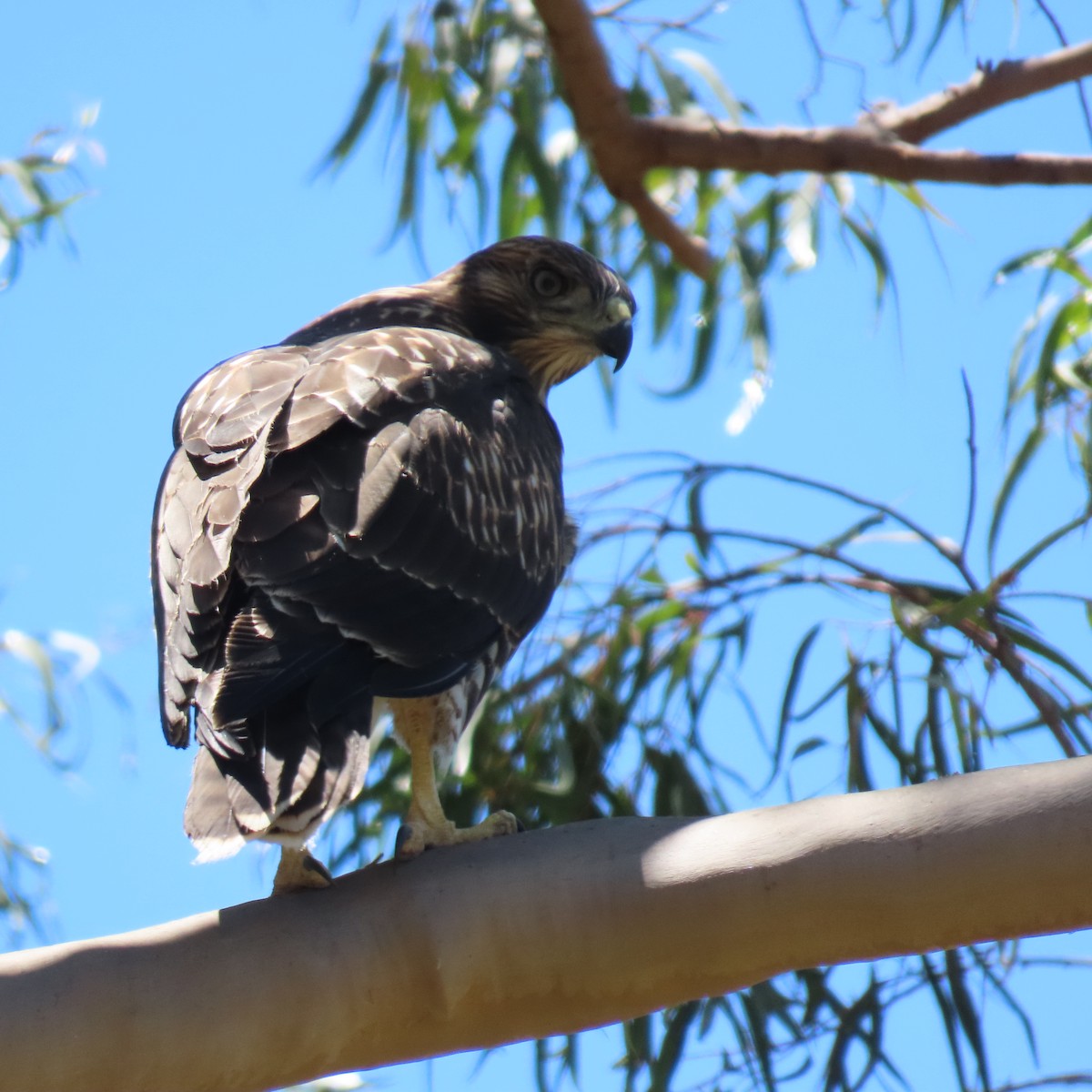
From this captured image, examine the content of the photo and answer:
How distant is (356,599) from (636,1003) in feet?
2.20

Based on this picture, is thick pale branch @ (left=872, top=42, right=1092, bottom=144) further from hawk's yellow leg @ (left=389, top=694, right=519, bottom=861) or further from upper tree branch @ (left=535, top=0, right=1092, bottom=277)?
hawk's yellow leg @ (left=389, top=694, right=519, bottom=861)

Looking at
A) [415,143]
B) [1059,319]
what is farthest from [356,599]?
[415,143]

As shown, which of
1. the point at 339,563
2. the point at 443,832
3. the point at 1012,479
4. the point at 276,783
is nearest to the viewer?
the point at 276,783

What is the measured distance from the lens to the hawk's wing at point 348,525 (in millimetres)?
2199

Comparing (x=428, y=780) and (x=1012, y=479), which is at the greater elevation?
(x=1012, y=479)

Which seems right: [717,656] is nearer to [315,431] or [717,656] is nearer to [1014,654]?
[1014,654]

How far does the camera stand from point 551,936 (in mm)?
2088

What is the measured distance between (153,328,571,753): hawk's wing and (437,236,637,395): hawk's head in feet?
2.14

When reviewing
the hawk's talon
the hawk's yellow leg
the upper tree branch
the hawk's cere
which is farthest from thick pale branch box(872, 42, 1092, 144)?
the hawk's talon

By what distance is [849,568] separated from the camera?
370 centimetres

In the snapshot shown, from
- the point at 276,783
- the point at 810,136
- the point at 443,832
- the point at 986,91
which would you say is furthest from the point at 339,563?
the point at 986,91

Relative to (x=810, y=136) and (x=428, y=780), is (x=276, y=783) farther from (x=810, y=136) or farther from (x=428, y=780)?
(x=810, y=136)

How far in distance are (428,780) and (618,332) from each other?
1.32 meters

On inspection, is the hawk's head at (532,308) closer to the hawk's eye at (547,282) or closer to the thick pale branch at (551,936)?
the hawk's eye at (547,282)
